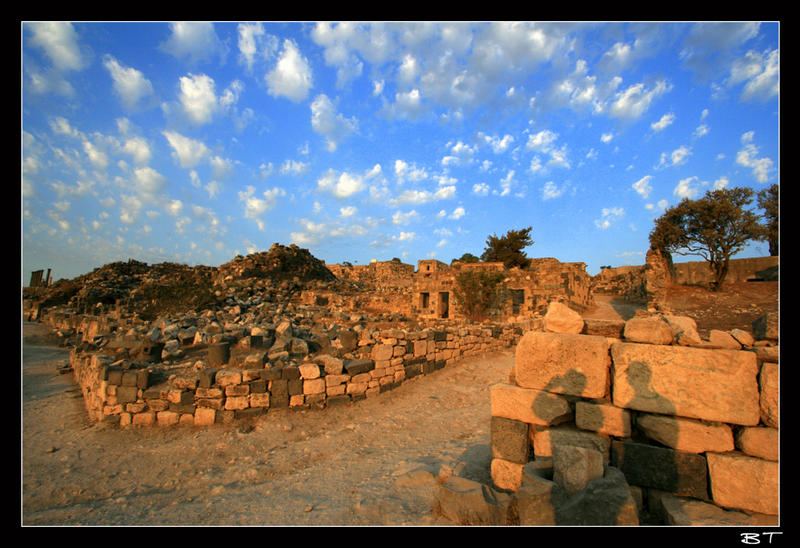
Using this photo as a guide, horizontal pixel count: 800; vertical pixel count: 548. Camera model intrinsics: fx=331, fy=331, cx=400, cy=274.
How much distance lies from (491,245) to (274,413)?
116ft

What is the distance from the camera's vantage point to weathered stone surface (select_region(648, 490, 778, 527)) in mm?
2412

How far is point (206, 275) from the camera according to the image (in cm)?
2116

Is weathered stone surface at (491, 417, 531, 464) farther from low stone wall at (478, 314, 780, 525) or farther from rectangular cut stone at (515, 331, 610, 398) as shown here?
rectangular cut stone at (515, 331, 610, 398)

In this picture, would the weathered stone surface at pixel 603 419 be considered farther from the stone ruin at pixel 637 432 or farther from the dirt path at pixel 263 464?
the dirt path at pixel 263 464

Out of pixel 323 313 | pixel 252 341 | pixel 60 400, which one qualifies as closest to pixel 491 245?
pixel 323 313

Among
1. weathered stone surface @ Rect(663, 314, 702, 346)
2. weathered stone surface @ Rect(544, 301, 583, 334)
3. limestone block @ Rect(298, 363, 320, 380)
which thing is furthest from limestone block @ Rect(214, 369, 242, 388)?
weathered stone surface @ Rect(663, 314, 702, 346)

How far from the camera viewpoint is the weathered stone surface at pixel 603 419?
2.87m

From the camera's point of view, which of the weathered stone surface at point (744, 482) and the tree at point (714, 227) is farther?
the tree at point (714, 227)

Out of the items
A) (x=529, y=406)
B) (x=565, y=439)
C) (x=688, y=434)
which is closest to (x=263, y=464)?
(x=529, y=406)

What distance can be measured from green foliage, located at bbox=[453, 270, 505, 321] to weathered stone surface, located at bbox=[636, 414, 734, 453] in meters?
13.8

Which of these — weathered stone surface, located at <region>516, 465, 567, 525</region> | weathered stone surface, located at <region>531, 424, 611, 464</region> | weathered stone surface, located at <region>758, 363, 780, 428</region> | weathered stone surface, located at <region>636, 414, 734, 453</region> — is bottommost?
weathered stone surface, located at <region>516, 465, 567, 525</region>

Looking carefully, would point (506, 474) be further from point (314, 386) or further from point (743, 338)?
point (314, 386)

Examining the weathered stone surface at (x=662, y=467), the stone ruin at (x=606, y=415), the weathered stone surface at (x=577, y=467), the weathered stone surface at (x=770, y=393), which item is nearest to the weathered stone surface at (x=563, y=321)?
the stone ruin at (x=606, y=415)

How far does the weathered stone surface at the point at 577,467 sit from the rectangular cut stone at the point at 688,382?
66 cm
